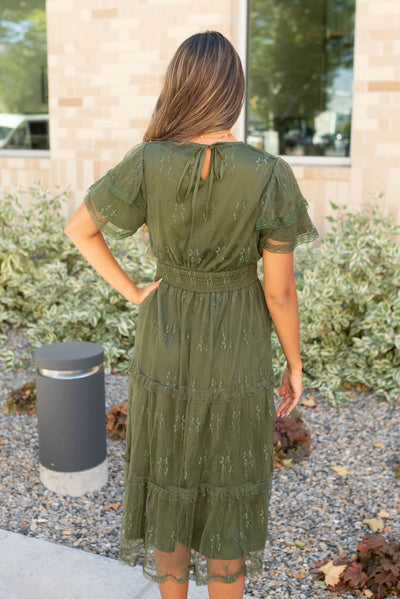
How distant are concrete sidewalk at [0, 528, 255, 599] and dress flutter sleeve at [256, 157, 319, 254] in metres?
1.51

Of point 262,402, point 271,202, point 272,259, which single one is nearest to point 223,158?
point 271,202

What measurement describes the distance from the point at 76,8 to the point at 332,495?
17.8 feet

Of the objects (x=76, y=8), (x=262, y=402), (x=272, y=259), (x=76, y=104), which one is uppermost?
(x=76, y=8)

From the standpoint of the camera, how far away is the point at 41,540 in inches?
118

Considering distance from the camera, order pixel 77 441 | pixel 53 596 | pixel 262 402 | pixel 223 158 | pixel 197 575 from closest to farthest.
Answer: pixel 223 158 → pixel 262 402 → pixel 197 575 → pixel 53 596 → pixel 77 441

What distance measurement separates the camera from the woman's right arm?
1928mm

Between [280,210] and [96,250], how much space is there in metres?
0.64

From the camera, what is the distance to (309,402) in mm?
4520

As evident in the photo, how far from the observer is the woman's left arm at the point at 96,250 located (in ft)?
6.84

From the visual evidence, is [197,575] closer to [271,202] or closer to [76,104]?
[271,202]

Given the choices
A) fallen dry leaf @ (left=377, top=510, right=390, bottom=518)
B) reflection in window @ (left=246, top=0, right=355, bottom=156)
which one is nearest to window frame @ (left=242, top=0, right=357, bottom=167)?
reflection in window @ (left=246, top=0, right=355, bottom=156)

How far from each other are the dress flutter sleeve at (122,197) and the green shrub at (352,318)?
2.79 m

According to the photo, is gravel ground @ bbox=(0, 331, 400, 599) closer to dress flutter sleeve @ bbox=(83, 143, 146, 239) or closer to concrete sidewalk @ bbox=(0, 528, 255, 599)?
concrete sidewalk @ bbox=(0, 528, 255, 599)

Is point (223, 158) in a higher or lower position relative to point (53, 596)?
higher
